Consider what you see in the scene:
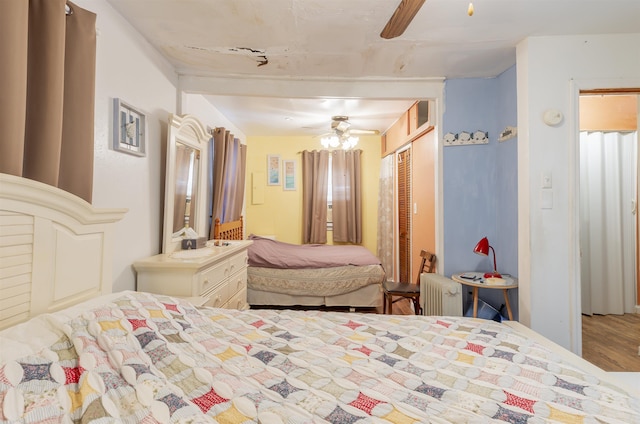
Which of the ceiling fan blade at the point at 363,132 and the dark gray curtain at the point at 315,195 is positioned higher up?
the ceiling fan blade at the point at 363,132

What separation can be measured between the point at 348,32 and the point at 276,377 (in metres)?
2.18

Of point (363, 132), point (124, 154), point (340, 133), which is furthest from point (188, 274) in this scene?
point (363, 132)

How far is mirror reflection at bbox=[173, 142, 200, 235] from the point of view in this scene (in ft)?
8.42

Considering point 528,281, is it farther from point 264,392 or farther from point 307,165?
point 307,165

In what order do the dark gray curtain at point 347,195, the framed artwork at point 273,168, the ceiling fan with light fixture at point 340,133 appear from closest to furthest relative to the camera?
the ceiling fan with light fixture at point 340,133
the dark gray curtain at point 347,195
the framed artwork at point 273,168

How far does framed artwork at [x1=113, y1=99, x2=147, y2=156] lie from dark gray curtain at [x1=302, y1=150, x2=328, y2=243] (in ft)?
11.7

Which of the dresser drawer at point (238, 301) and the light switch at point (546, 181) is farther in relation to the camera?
the dresser drawer at point (238, 301)

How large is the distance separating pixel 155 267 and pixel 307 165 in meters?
3.86

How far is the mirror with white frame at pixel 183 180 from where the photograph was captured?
7.88ft

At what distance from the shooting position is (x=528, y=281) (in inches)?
88.5

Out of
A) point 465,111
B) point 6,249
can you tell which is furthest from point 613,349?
point 6,249

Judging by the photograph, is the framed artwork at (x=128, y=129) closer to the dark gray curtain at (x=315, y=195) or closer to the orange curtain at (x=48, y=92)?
the orange curtain at (x=48, y=92)

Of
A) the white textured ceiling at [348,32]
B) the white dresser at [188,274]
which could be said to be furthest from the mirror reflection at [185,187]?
the white textured ceiling at [348,32]

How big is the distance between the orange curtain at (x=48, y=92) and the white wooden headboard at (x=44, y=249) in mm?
137
